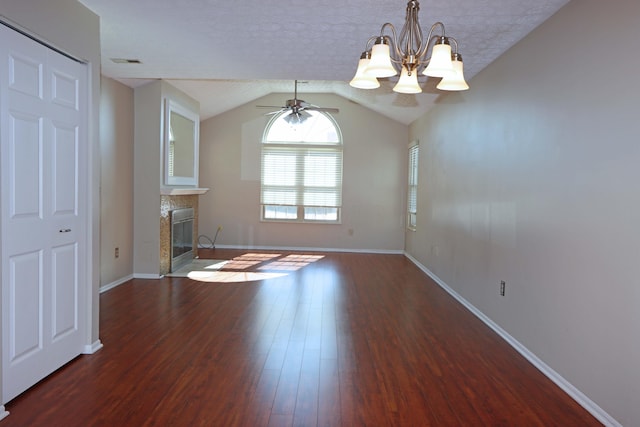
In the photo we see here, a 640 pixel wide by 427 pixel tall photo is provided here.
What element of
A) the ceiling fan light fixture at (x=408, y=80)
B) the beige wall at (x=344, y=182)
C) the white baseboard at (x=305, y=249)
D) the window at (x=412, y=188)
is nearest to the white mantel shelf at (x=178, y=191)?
the beige wall at (x=344, y=182)

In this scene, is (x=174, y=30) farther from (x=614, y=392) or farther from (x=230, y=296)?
(x=614, y=392)

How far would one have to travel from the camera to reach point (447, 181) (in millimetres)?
5898

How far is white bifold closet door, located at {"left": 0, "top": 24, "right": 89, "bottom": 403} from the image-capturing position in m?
2.51

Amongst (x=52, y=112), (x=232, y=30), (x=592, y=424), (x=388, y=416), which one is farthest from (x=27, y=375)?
(x=592, y=424)

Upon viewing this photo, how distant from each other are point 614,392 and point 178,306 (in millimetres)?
3752

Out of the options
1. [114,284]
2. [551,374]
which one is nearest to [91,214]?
[114,284]

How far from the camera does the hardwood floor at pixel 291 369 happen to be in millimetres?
2488

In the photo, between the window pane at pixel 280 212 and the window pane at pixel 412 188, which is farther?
the window pane at pixel 280 212

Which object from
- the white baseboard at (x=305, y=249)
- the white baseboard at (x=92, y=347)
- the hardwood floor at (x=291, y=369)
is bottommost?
the hardwood floor at (x=291, y=369)

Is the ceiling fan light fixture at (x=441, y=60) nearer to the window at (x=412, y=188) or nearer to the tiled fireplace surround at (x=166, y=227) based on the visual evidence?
the tiled fireplace surround at (x=166, y=227)

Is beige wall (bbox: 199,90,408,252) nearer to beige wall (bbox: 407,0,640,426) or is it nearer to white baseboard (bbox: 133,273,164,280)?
white baseboard (bbox: 133,273,164,280)

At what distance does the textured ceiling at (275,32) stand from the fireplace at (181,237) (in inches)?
83.1

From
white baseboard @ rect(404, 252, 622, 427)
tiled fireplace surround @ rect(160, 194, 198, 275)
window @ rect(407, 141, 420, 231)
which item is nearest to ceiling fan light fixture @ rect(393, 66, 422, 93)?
white baseboard @ rect(404, 252, 622, 427)

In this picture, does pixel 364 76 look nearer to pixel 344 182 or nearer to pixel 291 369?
pixel 291 369
